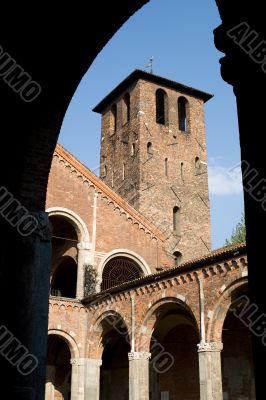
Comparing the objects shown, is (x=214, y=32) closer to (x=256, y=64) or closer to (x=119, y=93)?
(x=256, y=64)

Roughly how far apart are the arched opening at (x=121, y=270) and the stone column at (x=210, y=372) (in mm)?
Result: 7568

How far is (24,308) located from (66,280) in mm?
19397

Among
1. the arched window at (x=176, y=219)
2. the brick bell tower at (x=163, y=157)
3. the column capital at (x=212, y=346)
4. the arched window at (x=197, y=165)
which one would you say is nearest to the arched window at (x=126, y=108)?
the brick bell tower at (x=163, y=157)

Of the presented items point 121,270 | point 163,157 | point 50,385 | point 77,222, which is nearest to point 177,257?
point 163,157

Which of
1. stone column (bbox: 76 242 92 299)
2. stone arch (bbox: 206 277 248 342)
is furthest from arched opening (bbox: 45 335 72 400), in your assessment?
stone arch (bbox: 206 277 248 342)

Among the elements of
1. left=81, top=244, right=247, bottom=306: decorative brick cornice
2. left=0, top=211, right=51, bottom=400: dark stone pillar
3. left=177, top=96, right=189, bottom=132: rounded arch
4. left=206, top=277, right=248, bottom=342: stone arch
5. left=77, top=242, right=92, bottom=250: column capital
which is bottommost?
left=0, top=211, right=51, bottom=400: dark stone pillar

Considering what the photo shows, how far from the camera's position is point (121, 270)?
21406 millimetres

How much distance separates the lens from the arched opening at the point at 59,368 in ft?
70.7

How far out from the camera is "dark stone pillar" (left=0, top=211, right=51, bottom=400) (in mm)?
4559

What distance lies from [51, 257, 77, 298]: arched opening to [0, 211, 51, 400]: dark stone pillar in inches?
724

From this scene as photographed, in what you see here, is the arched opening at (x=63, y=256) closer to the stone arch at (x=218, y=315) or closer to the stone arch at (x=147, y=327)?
the stone arch at (x=147, y=327)

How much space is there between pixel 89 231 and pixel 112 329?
3.86 m

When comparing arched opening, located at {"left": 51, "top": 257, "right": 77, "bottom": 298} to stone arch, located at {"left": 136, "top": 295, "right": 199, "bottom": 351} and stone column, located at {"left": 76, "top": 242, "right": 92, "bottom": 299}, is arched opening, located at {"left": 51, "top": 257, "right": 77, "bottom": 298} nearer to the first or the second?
stone column, located at {"left": 76, "top": 242, "right": 92, "bottom": 299}

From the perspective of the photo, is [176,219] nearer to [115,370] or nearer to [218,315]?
[115,370]
